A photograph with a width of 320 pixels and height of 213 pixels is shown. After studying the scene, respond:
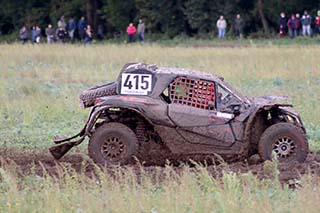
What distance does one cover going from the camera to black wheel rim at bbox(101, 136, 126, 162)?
48.9 feet

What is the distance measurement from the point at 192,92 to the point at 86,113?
7.00m

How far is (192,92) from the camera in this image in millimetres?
15125

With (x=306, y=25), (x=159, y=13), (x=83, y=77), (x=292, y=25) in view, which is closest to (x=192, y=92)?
(x=83, y=77)

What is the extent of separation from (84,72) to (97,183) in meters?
22.1

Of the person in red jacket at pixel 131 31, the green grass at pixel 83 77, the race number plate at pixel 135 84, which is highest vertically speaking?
the race number plate at pixel 135 84

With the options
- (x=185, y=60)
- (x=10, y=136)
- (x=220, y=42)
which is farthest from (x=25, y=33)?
(x=10, y=136)

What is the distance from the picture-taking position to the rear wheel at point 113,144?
1484 centimetres

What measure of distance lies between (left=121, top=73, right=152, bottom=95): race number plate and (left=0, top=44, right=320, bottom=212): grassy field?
2136 millimetres

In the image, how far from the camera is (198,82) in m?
15.2

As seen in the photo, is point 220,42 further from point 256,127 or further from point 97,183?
point 97,183

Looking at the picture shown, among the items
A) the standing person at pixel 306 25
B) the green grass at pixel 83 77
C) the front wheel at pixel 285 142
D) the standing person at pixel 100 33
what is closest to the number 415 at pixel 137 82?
the front wheel at pixel 285 142

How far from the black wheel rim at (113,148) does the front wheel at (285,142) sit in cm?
211

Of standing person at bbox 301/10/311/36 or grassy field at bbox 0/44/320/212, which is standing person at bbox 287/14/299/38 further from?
grassy field at bbox 0/44/320/212

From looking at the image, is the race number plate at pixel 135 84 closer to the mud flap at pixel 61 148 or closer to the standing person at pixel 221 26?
the mud flap at pixel 61 148
